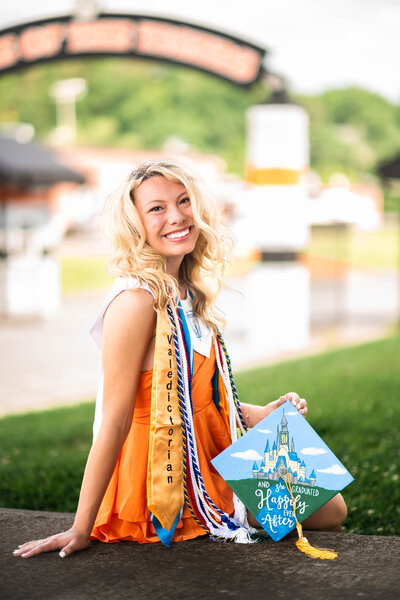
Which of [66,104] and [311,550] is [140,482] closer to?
[311,550]

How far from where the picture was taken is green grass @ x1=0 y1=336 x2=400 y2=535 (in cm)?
412

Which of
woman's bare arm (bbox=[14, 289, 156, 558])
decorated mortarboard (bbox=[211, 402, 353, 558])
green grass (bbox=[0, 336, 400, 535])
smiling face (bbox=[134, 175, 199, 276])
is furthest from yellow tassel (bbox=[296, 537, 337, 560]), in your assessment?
green grass (bbox=[0, 336, 400, 535])

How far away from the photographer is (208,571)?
238 centimetres

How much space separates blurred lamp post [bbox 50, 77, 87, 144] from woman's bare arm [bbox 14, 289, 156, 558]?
215ft

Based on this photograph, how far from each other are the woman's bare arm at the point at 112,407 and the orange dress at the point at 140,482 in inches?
4.4

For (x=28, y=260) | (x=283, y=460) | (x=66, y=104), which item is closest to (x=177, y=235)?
(x=283, y=460)

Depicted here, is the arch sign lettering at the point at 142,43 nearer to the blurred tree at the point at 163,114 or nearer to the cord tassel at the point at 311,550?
the cord tassel at the point at 311,550

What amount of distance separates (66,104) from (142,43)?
212 ft

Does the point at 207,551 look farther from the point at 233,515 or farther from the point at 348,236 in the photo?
the point at 348,236

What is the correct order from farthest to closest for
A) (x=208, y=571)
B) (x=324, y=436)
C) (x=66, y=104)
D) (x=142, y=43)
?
1. (x=66, y=104)
2. (x=142, y=43)
3. (x=324, y=436)
4. (x=208, y=571)

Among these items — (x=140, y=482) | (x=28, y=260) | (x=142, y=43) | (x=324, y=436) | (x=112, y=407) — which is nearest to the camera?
(x=112, y=407)

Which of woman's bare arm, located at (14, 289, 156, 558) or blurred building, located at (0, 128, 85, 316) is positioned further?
blurred building, located at (0, 128, 85, 316)

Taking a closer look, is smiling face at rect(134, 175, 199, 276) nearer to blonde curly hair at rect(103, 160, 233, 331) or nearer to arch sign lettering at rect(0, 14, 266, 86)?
blonde curly hair at rect(103, 160, 233, 331)

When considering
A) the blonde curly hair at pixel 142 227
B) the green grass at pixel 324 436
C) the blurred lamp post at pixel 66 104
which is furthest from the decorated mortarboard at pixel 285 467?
the blurred lamp post at pixel 66 104
